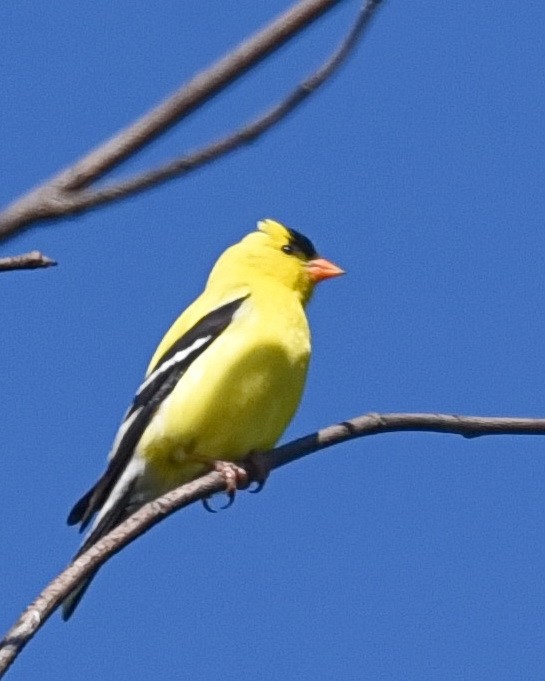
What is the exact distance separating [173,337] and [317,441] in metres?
2.23

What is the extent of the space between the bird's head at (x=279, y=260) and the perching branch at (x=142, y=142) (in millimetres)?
4723

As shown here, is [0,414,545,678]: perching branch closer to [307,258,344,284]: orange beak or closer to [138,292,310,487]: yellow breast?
[138,292,310,487]: yellow breast

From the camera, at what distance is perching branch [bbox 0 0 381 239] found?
1025mm

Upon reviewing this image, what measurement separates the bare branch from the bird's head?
445 centimetres

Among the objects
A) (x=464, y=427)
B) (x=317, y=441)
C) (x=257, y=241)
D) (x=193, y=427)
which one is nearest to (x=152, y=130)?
(x=464, y=427)

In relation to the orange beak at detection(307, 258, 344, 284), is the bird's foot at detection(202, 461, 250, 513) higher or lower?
lower

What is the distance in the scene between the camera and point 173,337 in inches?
213

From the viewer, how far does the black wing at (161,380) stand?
194 inches

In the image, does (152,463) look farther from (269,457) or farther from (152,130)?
(152,130)

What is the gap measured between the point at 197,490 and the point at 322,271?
306 centimetres

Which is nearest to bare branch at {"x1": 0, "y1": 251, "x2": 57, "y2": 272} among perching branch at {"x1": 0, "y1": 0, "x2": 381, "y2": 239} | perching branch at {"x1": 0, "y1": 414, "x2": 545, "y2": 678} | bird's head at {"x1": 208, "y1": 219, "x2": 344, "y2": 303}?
perching branch at {"x1": 0, "y1": 0, "x2": 381, "y2": 239}

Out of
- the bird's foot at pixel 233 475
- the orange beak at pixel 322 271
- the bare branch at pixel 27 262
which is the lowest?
the bare branch at pixel 27 262

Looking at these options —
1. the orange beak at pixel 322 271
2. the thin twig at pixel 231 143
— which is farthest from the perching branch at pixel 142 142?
the orange beak at pixel 322 271

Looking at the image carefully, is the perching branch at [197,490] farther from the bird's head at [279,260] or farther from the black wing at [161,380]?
the bird's head at [279,260]
